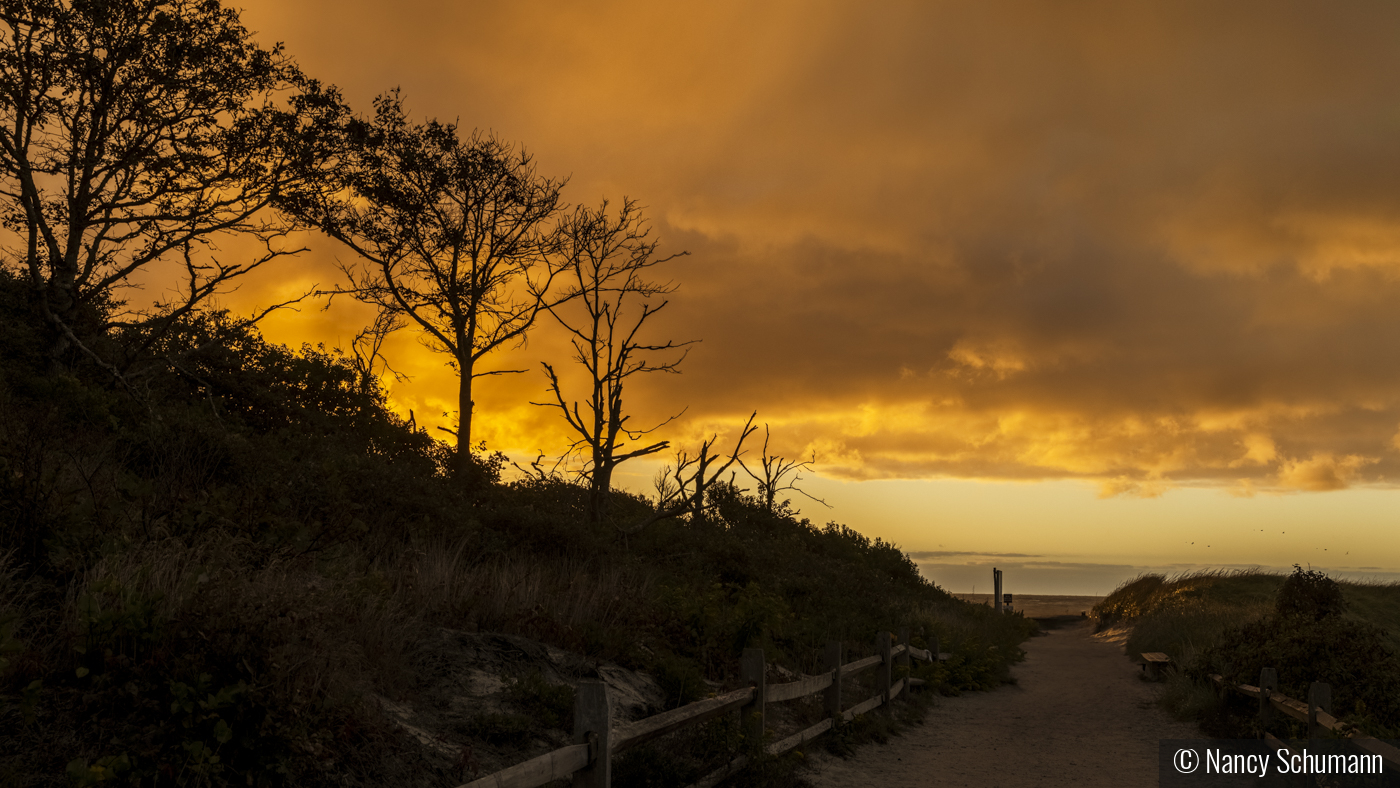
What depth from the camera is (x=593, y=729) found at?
6477 mm

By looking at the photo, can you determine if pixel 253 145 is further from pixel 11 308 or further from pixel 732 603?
pixel 732 603

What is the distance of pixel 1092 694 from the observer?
19203 mm

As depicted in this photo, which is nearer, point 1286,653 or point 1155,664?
point 1286,653

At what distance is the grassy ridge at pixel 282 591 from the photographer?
5.79m

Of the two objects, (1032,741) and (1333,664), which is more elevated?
(1333,664)

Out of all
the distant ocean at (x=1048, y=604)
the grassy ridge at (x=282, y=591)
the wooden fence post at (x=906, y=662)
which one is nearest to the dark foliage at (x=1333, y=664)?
the wooden fence post at (x=906, y=662)

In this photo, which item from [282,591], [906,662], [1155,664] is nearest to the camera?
[282,591]

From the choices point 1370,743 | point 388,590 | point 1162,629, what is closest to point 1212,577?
point 1162,629

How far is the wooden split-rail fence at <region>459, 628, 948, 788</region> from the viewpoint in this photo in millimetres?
5887

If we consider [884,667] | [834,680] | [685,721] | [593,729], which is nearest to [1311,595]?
[884,667]

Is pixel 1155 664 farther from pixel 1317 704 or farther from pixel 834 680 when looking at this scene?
pixel 834 680

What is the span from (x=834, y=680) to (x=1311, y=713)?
5.83m

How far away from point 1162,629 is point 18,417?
26.3m

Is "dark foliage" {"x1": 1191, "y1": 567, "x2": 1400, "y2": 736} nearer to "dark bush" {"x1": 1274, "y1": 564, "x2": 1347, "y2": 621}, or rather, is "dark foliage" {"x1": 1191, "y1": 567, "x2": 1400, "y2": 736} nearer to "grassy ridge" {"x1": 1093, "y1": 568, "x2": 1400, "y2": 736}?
"grassy ridge" {"x1": 1093, "y1": 568, "x2": 1400, "y2": 736}
